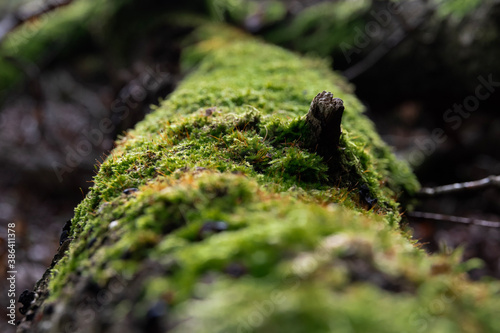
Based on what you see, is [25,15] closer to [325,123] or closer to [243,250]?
[325,123]

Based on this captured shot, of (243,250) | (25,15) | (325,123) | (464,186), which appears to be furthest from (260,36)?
(243,250)

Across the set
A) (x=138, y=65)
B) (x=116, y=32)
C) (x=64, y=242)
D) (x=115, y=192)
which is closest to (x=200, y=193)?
(x=115, y=192)

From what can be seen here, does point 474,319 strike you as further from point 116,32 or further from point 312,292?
point 116,32

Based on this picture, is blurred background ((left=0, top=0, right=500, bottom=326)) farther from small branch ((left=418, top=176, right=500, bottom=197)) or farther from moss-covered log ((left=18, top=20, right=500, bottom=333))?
moss-covered log ((left=18, top=20, right=500, bottom=333))

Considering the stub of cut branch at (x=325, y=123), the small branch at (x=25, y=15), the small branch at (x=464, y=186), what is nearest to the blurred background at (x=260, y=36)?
the small branch at (x=25, y=15)

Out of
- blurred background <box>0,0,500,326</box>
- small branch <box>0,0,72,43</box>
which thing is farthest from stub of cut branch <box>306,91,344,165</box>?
small branch <box>0,0,72,43</box>
